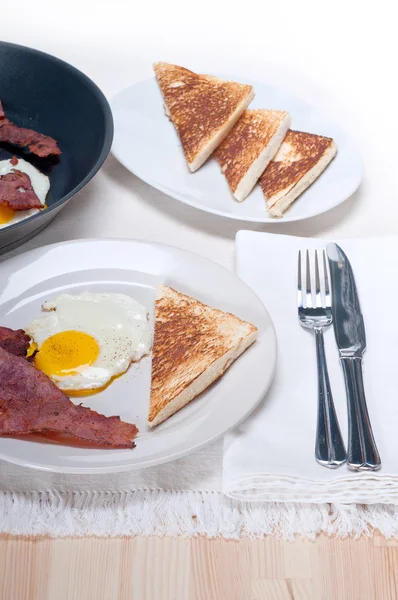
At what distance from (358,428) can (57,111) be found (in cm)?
161

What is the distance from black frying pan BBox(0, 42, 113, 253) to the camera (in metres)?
2.24

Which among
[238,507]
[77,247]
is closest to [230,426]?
[238,507]

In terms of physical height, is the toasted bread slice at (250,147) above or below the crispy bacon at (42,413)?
above

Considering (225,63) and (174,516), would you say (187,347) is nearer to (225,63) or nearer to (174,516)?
(174,516)

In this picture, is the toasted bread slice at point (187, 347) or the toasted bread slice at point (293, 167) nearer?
the toasted bread slice at point (187, 347)

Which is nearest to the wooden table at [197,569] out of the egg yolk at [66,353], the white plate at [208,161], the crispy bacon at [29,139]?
the egg yolk at [66,353]

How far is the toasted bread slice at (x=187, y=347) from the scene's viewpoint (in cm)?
161

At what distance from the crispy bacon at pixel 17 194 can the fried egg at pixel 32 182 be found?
0.14ft

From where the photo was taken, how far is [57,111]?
2453mm

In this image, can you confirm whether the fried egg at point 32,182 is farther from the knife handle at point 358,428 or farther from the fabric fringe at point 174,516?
the knife handle at point 358,428

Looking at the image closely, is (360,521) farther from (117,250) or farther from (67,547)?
(117,250)

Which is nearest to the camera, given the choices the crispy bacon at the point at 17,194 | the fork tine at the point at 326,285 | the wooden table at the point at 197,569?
the wooden table at the point at 197,569

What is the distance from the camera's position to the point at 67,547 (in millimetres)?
1483

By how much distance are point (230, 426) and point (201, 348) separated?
0.89 ft
